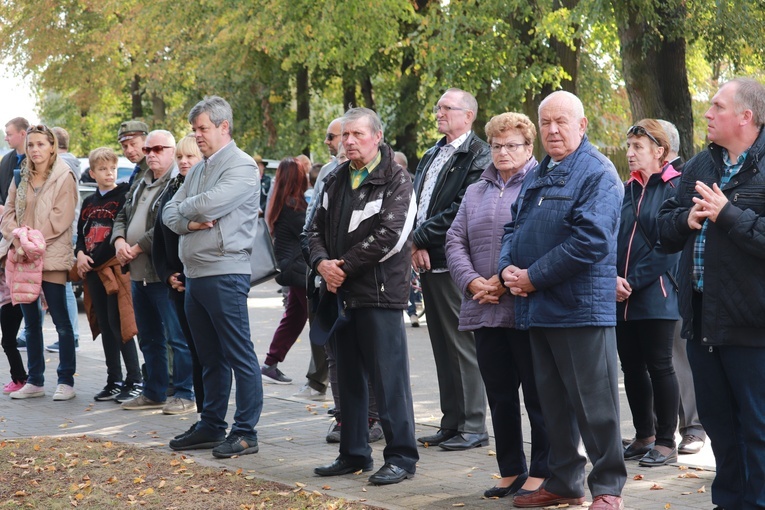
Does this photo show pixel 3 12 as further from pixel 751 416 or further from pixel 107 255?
pixel 751 416

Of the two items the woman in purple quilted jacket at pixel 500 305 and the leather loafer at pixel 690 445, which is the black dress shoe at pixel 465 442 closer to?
the woman in purple quilted jacket at pixel 500 305

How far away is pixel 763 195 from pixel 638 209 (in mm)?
1850

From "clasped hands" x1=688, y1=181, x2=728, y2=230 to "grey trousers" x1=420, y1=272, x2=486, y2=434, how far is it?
2.46m

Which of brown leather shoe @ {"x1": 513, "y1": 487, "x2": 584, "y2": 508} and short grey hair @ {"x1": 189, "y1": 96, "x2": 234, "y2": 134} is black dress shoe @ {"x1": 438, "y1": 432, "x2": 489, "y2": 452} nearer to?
brown leather shoe @ {"x1": 513, "y1": 487, "x2": 584, "y2": 508}

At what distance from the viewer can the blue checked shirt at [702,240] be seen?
208 inches

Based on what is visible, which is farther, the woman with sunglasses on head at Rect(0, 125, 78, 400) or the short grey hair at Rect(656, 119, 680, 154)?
the woman with sunglasses on head at Rect(0, 125, 78, 400)

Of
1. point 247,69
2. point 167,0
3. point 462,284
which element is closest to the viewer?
point 462,284

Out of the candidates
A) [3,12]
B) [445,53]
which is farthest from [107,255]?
[3,12]

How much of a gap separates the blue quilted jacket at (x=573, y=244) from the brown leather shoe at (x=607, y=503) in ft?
2.83

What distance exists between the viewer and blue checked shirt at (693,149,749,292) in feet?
17.4

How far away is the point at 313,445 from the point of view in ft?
25.1

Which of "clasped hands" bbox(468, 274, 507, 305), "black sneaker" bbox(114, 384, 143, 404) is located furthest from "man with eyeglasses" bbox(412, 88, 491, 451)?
"black sneaker" bbox(114, 384, 143, 404)

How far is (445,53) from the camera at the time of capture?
62.5 feet

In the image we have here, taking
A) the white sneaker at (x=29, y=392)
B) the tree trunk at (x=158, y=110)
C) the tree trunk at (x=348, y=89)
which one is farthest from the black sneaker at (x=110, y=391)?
the tree trunk at (x=158, y=110)
